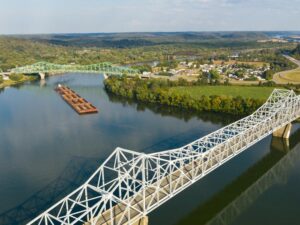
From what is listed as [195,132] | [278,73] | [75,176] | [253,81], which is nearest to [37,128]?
[75,176]

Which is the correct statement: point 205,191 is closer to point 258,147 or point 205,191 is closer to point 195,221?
point 195,221

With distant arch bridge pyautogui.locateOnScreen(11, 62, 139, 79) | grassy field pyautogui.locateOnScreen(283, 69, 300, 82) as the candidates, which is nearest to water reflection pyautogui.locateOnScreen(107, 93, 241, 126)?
distant arch bridge pyautogui.locateOnScreen(11, 62, 139, 79)

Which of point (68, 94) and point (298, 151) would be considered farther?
point (68, 94)

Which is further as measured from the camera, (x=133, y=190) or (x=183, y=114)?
(x=183, y=114)

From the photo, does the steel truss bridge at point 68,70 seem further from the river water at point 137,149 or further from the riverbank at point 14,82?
the river water at point 137,149

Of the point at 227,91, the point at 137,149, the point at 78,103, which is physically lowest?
the point at 137,149

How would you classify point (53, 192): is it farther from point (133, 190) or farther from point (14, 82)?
point (14, 82)

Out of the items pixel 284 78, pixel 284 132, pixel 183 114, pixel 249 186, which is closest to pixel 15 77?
pixel 183 114
